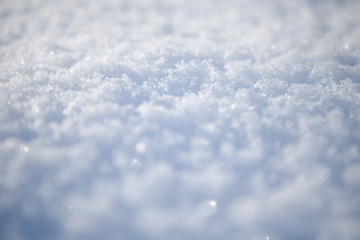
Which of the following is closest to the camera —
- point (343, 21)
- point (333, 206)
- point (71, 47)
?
point (333, 206)

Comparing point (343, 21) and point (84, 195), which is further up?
point (343, 21)

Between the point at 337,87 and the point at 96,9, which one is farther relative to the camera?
the point at 96,9

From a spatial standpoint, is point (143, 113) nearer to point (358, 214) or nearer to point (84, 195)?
point (84, 195)

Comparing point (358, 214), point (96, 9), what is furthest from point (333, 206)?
point (96, 9)

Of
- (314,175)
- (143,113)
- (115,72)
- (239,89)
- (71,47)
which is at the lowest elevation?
(314,175)

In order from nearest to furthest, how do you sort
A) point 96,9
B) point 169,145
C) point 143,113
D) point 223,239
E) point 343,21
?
point 223,239 → point 169,145 → point 143,113 → point 343,21 → point 96,9

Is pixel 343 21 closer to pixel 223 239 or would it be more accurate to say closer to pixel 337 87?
pixel 337 87
